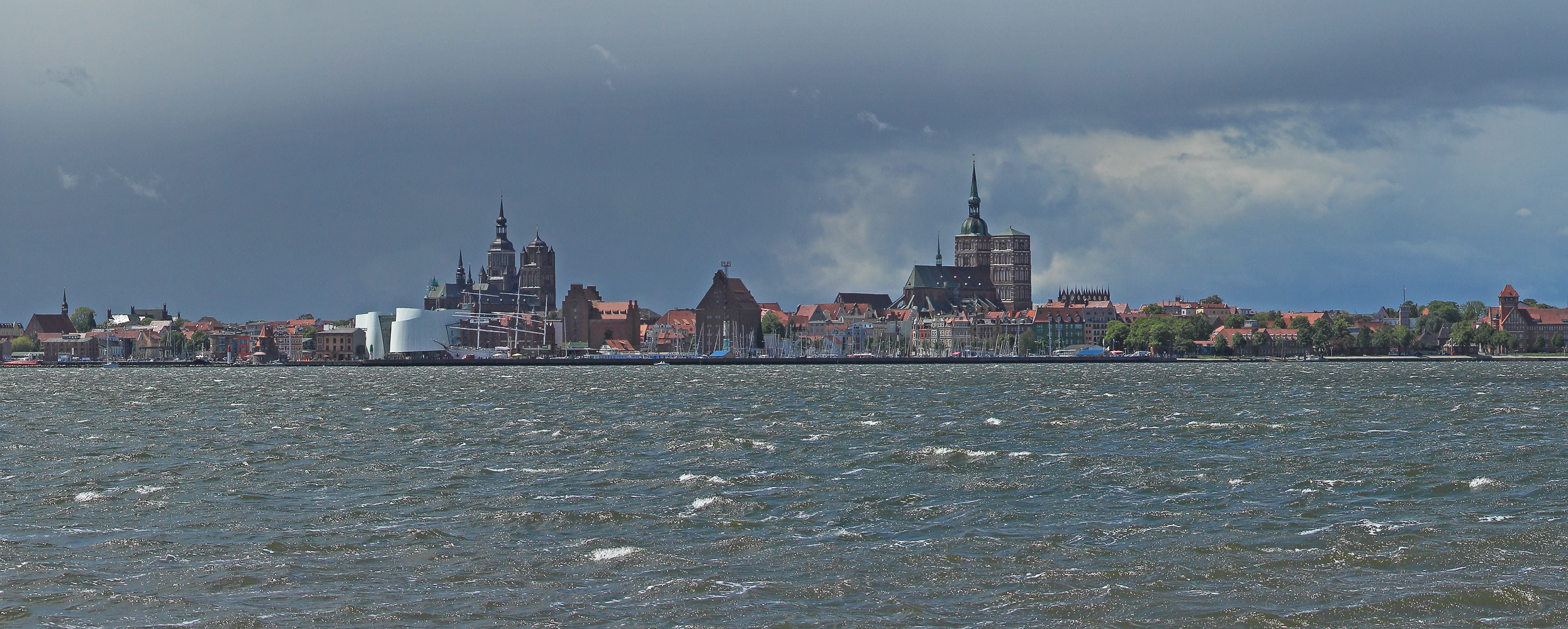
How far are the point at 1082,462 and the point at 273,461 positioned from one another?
18657 millimetres

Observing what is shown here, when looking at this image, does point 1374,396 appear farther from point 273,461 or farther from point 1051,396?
point 273,461

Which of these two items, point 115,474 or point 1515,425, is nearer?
point 115,474

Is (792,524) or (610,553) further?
(792,524)

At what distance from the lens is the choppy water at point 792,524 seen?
1733 centimetres

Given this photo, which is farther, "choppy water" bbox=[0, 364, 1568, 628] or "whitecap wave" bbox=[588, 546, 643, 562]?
"whitecap wave" bbox=[588, 546, 643, 562]

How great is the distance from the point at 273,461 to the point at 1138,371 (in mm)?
122668

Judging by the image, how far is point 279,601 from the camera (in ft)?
57.5

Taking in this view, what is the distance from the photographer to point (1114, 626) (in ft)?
53.6

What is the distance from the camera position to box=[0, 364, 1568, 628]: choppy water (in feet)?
56.9

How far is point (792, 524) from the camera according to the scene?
23516mm

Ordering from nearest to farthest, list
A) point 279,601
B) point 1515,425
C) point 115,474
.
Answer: point 279,601 → point 115,474 → point 1515,425

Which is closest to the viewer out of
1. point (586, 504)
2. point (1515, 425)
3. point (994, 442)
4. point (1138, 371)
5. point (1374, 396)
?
point (586, 504)

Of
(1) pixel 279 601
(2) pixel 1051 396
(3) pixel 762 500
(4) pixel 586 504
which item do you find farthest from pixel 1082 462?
(2) pixel 1051 396

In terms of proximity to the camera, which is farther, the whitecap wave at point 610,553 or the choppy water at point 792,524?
the whitecap wave at point 610,553
